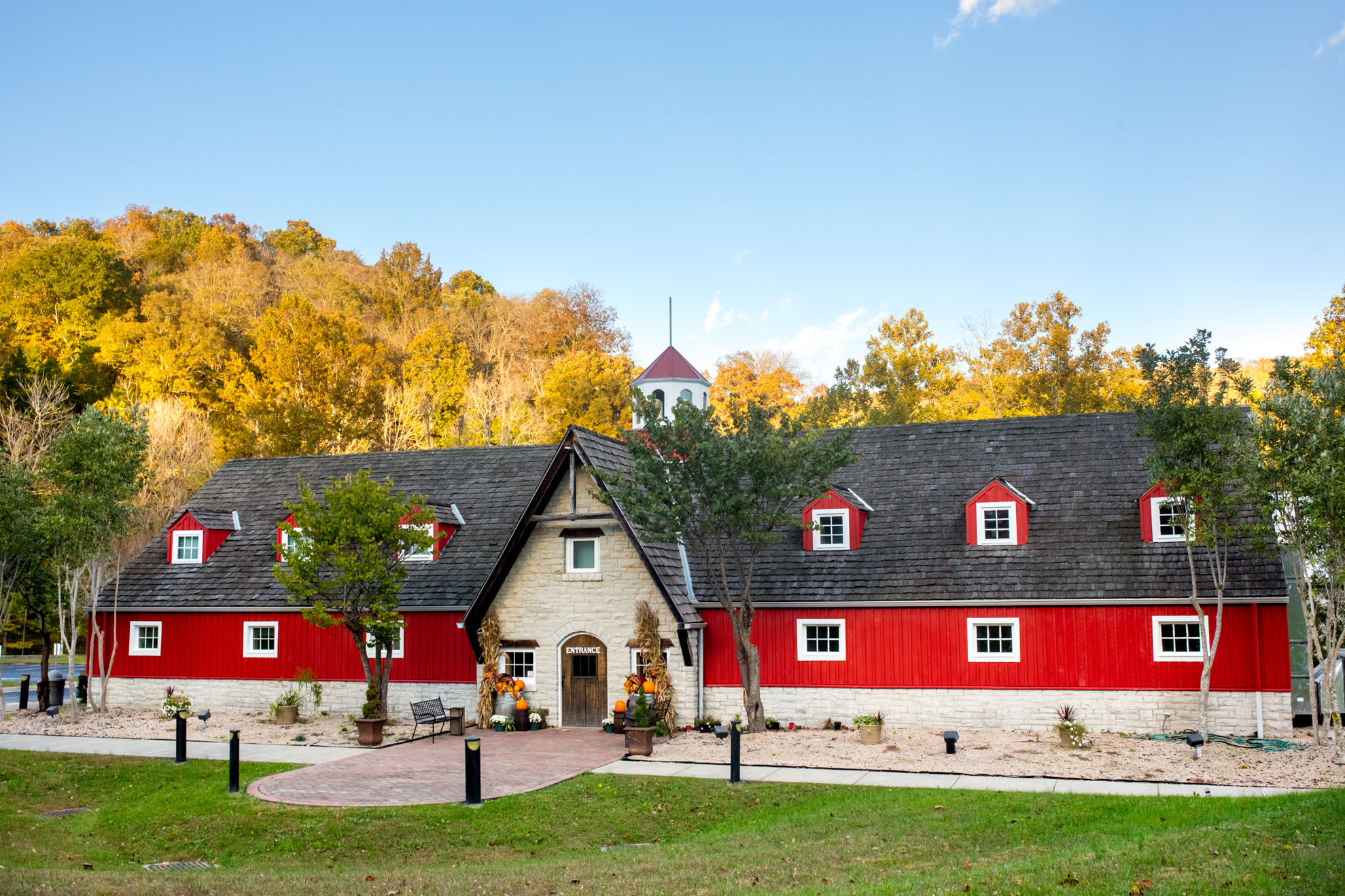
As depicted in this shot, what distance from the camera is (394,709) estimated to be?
2758cm

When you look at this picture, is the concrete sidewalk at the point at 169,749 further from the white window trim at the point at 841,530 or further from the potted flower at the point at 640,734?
the white window trim at the point at 841,530

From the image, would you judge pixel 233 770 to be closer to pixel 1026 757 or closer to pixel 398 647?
pixel 398 647

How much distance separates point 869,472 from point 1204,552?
8.17 m

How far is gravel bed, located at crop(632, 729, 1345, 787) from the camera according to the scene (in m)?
18.0

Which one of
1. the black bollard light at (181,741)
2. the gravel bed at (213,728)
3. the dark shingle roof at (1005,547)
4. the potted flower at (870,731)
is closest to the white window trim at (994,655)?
the dark shingle roof at (1005,547)

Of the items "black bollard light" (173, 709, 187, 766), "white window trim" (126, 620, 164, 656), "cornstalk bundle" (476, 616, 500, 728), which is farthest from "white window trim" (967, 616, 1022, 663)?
"white window trim" (126, 620, 164, 656)

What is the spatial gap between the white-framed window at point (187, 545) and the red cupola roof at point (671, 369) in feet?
48.7

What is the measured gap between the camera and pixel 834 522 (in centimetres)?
2639

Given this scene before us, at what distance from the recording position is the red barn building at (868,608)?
2308 centimetres

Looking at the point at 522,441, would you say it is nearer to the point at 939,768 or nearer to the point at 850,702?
the point at 850,702

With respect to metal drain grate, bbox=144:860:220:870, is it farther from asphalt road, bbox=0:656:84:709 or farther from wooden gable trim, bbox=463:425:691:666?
asphalt road, bbox=0:656:84:709

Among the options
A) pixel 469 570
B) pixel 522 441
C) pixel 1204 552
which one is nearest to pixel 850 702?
pixel 1204 552

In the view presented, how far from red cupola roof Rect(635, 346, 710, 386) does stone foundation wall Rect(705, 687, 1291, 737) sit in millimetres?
14473

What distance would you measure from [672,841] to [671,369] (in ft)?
79.0
